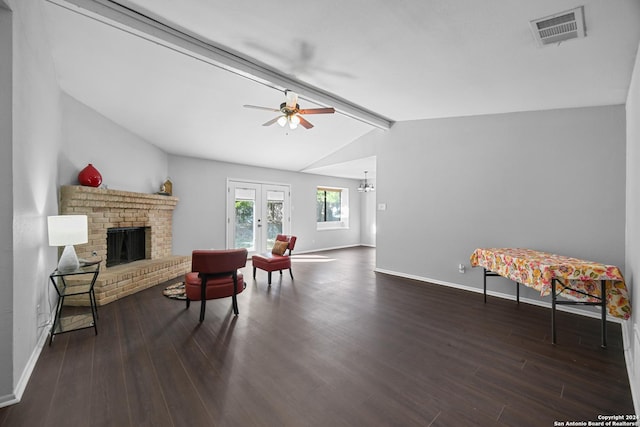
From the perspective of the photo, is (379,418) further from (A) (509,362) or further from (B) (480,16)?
(B) (480,16)

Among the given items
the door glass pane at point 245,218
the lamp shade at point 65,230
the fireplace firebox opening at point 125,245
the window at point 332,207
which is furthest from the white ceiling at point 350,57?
the window at point 332,207

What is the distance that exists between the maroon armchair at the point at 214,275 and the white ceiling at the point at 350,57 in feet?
7.02

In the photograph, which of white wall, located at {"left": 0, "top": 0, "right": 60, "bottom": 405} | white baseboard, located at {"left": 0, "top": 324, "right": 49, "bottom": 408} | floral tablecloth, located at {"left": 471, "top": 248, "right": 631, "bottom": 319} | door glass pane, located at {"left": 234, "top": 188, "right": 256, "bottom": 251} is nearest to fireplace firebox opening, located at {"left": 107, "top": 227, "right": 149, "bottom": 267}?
white wall, located at {"left": 0, "top": 0, "right": 60, "bottom": 405}

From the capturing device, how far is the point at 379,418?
168cm

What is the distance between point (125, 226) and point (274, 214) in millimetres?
3807

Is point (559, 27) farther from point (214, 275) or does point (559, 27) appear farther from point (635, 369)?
point (214, 275)

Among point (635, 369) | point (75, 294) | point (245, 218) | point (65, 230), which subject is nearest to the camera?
point (635, 369)

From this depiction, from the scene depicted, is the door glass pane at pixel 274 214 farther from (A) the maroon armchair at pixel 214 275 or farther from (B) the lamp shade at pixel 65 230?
(B) the lamp shade at pixel 65 230

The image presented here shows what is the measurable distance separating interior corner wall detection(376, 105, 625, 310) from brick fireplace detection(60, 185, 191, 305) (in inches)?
168

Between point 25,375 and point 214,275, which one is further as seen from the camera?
point 214,275

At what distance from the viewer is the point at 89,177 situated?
149 inches

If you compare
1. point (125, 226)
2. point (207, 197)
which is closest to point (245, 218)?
point (207, 197)

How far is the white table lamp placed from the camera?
2484mm

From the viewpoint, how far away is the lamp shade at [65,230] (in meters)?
2.48
